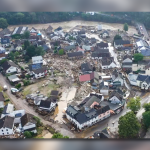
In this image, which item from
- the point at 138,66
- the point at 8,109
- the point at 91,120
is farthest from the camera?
the point at 138,66

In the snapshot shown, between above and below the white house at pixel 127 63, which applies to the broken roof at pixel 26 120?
below

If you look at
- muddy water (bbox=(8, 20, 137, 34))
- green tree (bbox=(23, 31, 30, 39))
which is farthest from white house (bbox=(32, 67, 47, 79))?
muddy water (bbox=(8, 20, 137, 34))

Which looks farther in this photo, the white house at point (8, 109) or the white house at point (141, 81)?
the white house at point (141, 81)

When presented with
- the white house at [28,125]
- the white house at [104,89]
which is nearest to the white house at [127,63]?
the white house at [104,89]

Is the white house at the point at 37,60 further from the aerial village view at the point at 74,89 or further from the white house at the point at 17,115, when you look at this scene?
the white house at the point at 17,115

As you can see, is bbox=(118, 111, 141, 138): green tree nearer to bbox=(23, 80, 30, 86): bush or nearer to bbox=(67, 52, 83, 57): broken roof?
bbox=(23, 80, 30, 86): bush

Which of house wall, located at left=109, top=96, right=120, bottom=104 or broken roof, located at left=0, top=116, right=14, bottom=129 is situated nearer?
broken roof, located at left=0, top=116, right=14, bottom=129

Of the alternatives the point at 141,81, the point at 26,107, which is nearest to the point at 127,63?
the point at 141,81

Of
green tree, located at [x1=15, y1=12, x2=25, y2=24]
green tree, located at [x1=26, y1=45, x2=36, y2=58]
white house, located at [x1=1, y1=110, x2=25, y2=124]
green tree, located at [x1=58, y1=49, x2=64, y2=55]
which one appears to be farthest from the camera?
green tree, located at [x1=15, y1=12, x2=25, y2=24]

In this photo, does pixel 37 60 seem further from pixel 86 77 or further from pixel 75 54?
pixel 86 77
